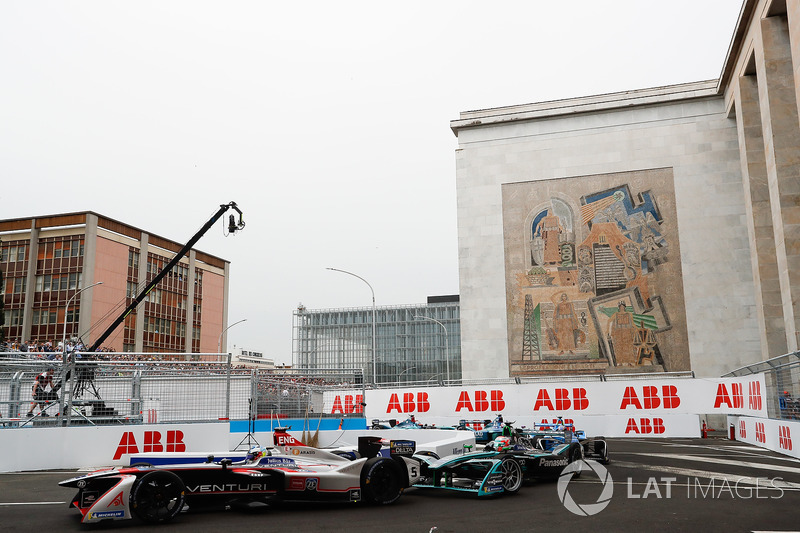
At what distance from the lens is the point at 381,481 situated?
9180 mm

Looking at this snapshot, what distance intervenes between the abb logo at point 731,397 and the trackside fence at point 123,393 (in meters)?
14.9

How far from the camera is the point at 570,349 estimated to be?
32.0 meters

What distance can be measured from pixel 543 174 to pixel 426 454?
25736 millimetres

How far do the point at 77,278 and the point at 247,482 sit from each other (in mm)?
54930

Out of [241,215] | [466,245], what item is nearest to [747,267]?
[466,245]

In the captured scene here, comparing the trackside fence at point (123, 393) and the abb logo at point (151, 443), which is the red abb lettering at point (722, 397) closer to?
the trackside fence at point (123, 393)

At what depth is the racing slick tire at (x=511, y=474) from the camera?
10.1 m

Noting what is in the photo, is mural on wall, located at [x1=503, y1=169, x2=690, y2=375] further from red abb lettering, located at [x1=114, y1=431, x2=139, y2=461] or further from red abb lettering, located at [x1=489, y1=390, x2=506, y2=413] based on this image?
red abb lettering, located at [x1=114, y1=431, x2=139, y2=461]

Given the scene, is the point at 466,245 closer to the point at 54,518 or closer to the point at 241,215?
the point at 241,215

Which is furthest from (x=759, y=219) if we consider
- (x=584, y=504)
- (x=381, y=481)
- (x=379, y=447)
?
(x=381, y=481)

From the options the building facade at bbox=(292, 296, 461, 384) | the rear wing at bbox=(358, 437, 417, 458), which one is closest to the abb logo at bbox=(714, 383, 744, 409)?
the rear wing at bbox=(358, 437, 417, 458)

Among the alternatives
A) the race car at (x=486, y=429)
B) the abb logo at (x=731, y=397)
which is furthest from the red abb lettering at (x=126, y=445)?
the abb logo at (x=731, y=397)
